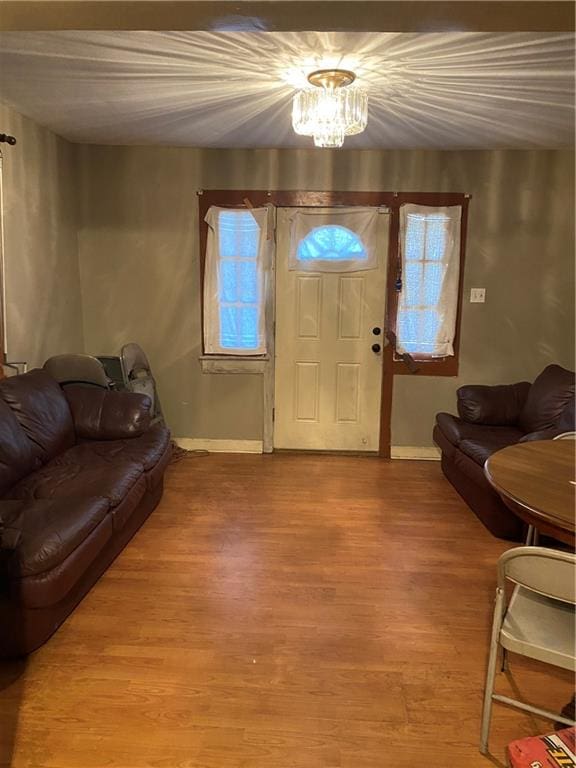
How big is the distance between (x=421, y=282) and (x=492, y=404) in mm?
1109

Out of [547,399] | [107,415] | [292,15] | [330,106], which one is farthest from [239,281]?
[292,15]

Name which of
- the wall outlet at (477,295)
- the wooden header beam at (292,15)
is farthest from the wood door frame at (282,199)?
the wooden header beam at (292,15)

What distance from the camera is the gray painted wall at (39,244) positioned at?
11.6 ft

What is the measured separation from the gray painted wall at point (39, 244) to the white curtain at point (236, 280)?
3.46 ft

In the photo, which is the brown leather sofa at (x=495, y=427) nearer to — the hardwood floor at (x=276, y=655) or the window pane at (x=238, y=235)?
the hardwood floor at (x=276, y=655)

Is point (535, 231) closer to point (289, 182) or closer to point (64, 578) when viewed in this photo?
point (289, 182)

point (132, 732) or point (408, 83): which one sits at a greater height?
point (408, 83)

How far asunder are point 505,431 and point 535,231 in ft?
5.34

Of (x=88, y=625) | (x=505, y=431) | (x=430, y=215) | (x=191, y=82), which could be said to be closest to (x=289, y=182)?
(x=430, y=215)

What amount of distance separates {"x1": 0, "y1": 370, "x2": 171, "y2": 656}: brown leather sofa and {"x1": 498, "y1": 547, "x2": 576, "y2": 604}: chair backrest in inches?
64.0

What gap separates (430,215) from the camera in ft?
14.5

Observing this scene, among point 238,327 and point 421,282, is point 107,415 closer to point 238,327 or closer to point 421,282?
point 238,327

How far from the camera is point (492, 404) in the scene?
4098 millimetres

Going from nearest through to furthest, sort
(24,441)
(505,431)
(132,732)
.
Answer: (132,732) < (24,441) < (505,431)
